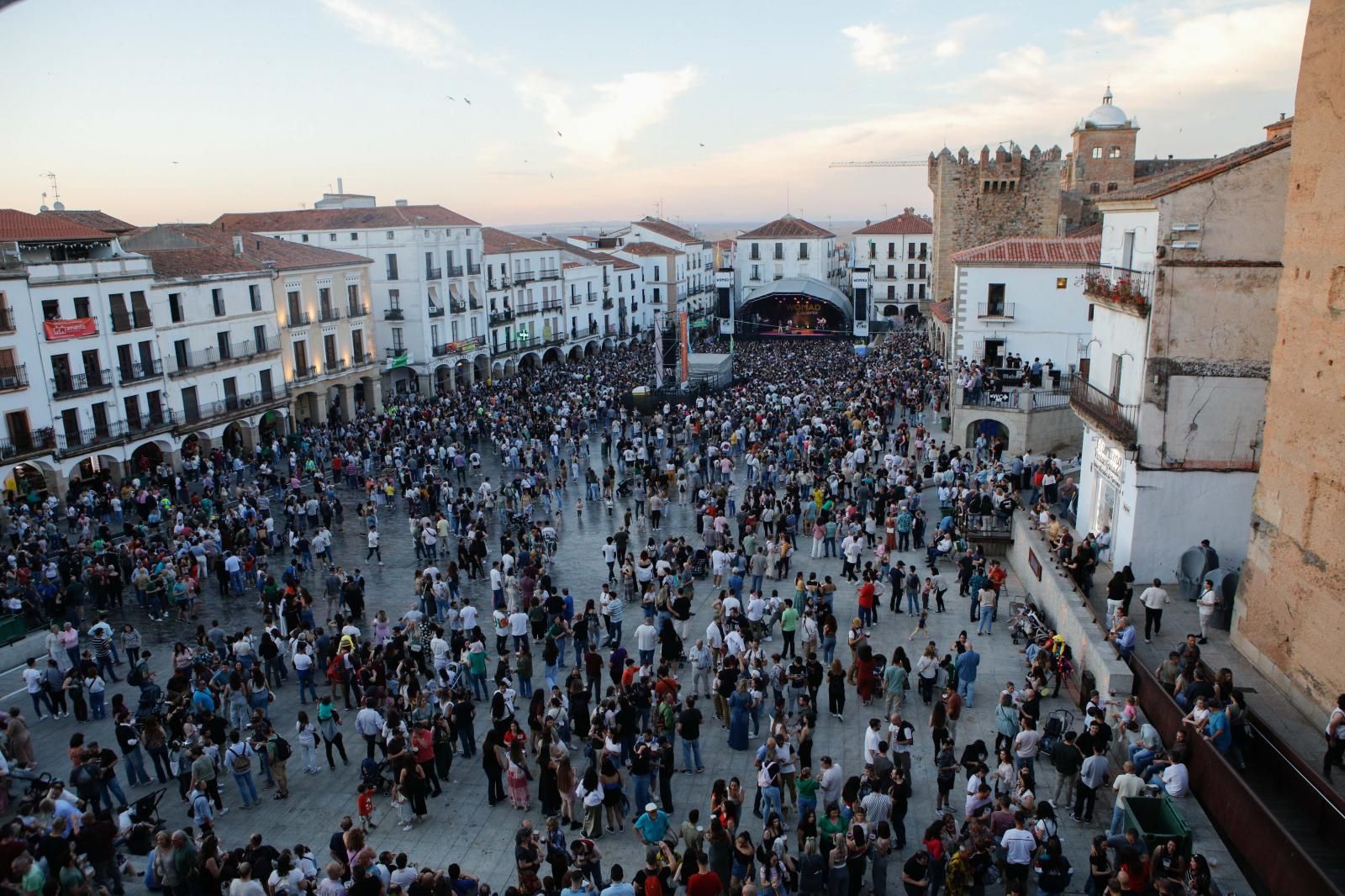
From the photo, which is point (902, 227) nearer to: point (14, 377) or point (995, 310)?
point (995, 310)

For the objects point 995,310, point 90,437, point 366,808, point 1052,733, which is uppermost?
point 995,310

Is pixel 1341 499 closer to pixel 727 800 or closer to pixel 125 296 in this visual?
pixel 727 800

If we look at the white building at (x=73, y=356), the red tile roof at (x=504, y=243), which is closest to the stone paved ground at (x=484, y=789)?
the white building at (x=73, y=356)

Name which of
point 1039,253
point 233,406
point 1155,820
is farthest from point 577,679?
point 233,406

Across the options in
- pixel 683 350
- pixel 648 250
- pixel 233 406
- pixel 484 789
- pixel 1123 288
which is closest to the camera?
pixel 484 789

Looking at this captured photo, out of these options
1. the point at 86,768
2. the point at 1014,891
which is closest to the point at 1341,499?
the point at 1014,891

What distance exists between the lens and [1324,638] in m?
12.1

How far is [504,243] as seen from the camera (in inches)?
2154

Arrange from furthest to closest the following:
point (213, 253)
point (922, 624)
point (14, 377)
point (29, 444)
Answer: point (213, 253) < point (29, 444) < point (14, 377) < point (922, 624)

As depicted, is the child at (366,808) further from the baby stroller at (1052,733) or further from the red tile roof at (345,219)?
the red tile roof at (345,219)

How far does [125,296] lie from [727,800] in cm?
2895

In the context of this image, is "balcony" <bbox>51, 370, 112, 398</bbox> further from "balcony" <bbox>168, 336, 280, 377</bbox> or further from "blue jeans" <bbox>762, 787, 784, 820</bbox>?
"blue jeans" <bbox>762, 787, 784, 820</bbox>

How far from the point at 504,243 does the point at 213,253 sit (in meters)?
21.1

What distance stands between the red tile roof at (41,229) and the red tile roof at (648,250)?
145 feet
